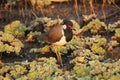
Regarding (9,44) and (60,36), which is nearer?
(60,36)

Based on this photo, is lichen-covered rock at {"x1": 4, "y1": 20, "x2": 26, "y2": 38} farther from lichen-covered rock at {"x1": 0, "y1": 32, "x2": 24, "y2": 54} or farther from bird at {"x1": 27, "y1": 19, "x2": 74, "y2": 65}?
bird at {"x1": 27, "y1": 19, "x2": 74, "y2": 65}

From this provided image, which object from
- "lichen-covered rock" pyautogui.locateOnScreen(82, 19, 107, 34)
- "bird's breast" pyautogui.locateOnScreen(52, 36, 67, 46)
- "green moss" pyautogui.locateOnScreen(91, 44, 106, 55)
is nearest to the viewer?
"bird's breast" pyautogui.locateOnScreen(52, 36, 67, 46)

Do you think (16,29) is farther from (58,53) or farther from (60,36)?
(60,36)

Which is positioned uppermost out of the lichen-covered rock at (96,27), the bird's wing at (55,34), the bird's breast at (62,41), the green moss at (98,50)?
the bird's wing at (55,34)

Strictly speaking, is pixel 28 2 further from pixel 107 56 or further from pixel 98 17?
pixel 107 56

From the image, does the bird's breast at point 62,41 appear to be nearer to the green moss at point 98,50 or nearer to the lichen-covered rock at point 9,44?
the green moss at point 98,50

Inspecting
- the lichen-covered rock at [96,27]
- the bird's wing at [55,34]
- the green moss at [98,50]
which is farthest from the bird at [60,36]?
the lichen-covered rock at [96,27]

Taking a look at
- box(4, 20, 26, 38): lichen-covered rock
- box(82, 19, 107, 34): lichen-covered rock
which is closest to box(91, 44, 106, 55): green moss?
box(82, 19, 107, 34): lichen-covered rock

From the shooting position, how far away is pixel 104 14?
26.7ft

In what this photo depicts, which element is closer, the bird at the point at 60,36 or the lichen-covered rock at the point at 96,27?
the bird at the point at 60,36

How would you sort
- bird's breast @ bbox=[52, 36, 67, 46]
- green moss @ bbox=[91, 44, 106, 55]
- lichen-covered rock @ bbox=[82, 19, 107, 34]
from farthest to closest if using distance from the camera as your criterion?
lichen-covered rock @ bbox=[82, 19, 107, 34], green moss @ bbox=[91, 44, 106, 55], bird's breast @ bbox=[52, 36, 67, 46]

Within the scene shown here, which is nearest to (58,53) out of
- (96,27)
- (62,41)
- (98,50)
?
(62,41)

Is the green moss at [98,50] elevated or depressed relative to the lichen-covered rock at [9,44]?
depressed

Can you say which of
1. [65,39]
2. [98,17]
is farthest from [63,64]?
[98,17]
